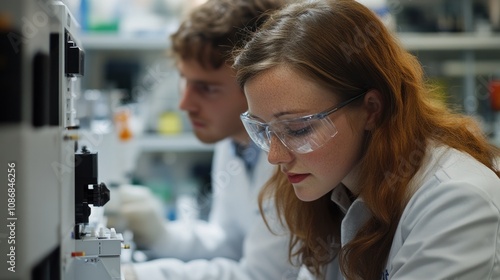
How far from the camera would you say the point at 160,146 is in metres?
3.43

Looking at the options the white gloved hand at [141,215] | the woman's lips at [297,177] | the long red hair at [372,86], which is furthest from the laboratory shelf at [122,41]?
the woman's lips at [297,177]

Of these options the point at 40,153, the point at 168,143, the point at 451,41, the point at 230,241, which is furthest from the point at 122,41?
the point at 40,153

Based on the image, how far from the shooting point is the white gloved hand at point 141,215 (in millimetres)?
2256

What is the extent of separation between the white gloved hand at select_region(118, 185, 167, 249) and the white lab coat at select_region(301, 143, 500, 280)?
122 centimetres

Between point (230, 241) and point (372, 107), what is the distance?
1416 millimetres

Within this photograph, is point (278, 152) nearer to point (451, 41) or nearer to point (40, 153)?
point (40, 153)

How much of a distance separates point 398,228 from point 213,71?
3.19ft

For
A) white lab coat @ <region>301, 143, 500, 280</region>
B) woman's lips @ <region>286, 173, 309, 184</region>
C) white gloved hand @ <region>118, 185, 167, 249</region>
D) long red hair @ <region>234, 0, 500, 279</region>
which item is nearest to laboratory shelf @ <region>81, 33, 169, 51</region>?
white gloved hand @ <region>118, 185, 167, 249</region>

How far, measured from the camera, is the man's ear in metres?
1.26

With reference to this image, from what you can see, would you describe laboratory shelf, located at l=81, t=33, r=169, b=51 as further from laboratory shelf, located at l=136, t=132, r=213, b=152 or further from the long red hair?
the long red hair

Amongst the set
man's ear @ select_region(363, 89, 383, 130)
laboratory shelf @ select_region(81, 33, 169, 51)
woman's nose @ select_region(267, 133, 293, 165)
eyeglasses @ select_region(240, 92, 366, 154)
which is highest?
laboratory shelf @ select_region(81, 33, 169, 51)

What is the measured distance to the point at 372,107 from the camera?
1.29 m

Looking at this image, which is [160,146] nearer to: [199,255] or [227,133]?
[199,255]

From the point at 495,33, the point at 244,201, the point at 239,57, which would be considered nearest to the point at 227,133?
the point at 244,201
